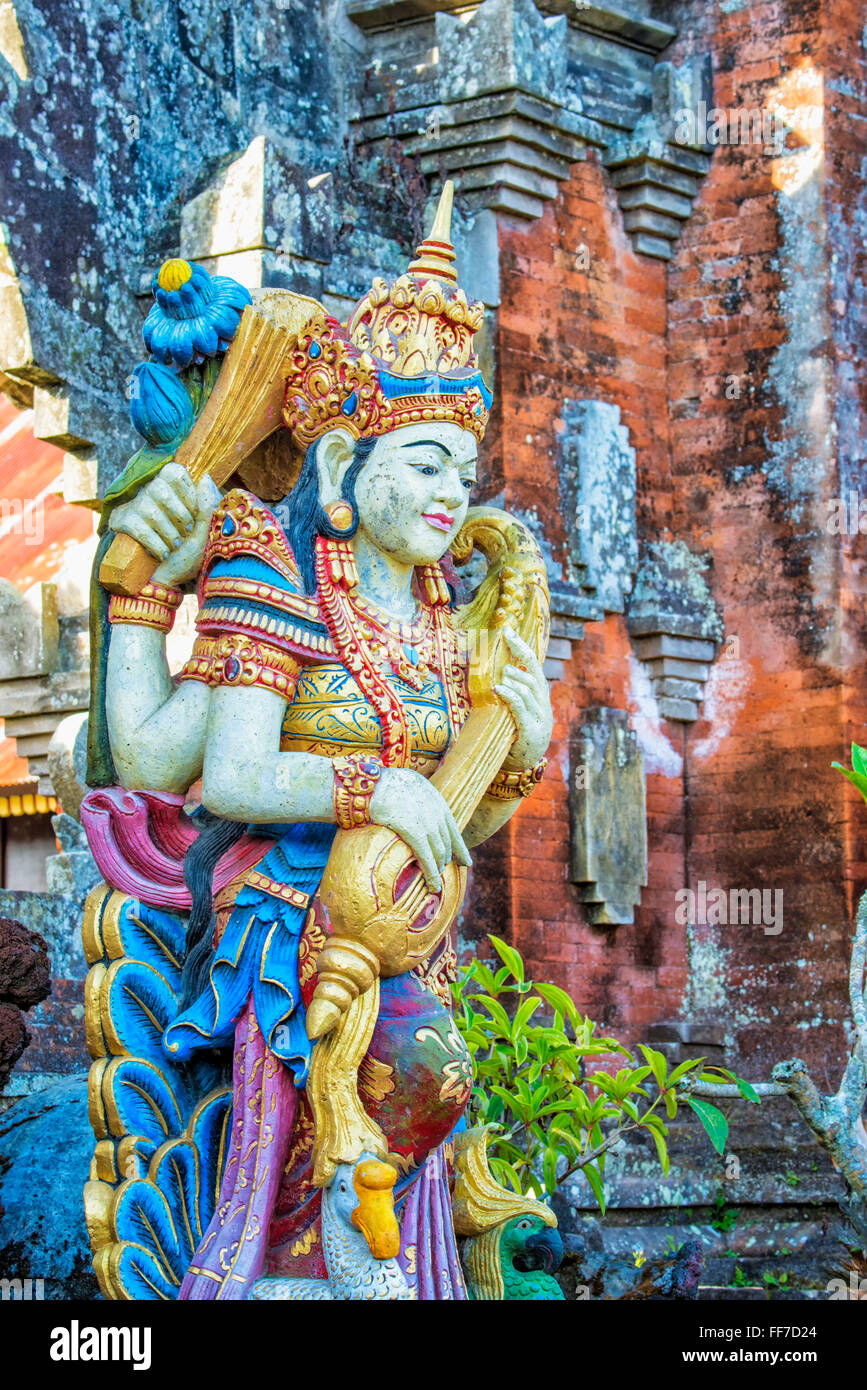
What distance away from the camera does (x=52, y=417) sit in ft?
27.7

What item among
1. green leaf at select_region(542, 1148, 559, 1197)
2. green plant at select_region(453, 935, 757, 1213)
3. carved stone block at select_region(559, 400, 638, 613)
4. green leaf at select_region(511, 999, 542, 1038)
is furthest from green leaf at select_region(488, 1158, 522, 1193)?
carved stone block at select_region(559, 400, 638, 613)

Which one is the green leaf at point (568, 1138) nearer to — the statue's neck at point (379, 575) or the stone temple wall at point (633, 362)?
the stone temple wall at point (633, 362)

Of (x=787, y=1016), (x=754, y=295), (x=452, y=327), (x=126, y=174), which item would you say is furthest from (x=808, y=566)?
(x=452, y=327)

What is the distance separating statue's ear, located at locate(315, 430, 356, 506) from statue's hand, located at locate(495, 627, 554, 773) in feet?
1.89

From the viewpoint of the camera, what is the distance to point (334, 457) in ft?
16.6

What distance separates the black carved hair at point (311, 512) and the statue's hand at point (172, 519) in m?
0.20

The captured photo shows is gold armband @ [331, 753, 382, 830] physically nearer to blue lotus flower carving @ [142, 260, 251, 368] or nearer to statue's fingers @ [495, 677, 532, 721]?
statue's fingers @ [495, 677, 532, 721]

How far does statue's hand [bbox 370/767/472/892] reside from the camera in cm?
471

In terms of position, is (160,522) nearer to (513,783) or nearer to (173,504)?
(173,504)

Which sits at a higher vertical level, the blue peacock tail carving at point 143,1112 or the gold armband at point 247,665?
the gold armband at point 247,665

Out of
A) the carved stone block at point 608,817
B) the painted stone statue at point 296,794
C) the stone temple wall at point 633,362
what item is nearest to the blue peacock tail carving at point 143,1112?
the painted stone statue at point 296,794

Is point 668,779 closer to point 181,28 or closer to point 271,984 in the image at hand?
point 181,28

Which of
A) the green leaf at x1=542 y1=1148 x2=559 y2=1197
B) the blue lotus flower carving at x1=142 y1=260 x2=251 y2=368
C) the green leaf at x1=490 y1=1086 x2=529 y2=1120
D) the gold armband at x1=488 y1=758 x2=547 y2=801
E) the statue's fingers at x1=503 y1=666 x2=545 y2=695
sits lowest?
the green leaf at x1=542 y1=1148 x2=559 y2=1197

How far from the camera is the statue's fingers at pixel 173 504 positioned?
16.4 ft
